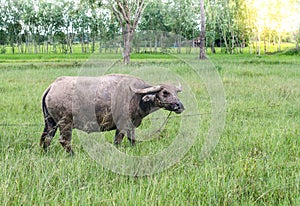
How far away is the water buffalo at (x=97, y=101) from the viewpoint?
387cm

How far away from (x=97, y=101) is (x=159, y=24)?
44579 mm

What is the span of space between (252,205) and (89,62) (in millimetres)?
1956

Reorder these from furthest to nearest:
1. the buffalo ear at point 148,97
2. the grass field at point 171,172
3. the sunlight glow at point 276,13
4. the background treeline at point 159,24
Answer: the sunlight glow at point 276,13, the background treeline at point 159,24, the buffalo ear at point 148,97, the grass field at point 171,172

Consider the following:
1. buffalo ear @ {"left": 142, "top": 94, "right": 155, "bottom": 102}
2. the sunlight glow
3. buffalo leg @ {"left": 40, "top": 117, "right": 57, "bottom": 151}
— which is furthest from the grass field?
the sunlight glow

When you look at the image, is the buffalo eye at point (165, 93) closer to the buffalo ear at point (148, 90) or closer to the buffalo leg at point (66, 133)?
the buffalo ear at point (148, 90)

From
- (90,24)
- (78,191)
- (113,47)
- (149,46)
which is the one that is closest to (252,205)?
(78,191)

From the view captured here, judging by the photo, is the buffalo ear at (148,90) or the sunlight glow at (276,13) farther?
the sunlight glow at (276,13)

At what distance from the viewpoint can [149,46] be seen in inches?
140

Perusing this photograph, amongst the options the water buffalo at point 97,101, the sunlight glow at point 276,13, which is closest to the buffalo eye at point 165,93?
the water buffalo at point 97,101

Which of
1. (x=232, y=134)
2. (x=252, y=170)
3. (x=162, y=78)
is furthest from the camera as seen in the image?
(x=232, y=134)

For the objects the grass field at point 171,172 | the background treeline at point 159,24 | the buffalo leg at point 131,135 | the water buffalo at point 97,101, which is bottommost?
the grass field at point 171,172

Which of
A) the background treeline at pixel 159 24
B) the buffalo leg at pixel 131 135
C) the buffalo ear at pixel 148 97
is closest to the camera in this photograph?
the buffalo ear at pixel 148 97

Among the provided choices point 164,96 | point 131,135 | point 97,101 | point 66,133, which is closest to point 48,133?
point 66,133

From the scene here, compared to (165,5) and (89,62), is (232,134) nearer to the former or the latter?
(89,62)
